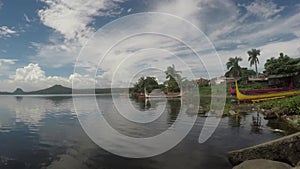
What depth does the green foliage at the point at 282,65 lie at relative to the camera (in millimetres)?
59681

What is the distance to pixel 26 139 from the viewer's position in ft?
63.1

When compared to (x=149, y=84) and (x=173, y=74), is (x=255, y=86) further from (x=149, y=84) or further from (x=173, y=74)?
(x=149, y=84)

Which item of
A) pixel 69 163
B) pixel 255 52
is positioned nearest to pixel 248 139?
pixel 69 163

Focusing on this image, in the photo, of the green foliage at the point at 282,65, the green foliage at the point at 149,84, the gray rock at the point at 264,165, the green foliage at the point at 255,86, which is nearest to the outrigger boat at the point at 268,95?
the green foliage at the point at 282,65

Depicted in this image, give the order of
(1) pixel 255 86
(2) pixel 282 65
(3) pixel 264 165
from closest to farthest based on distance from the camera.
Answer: (3) pixel 264 165, (2) pixel 282 65, (1) pixel 255 86

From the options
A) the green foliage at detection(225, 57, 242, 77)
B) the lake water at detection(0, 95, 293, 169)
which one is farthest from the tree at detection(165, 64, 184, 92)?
the lake water at detection(0, 95, 293, 169)

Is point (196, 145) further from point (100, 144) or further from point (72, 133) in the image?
point (72, 133)

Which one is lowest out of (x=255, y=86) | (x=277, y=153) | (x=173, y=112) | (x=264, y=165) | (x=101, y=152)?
(x=101, y=152)

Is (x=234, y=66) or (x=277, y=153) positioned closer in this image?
(x=277, y=153)

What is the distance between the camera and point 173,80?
111 m

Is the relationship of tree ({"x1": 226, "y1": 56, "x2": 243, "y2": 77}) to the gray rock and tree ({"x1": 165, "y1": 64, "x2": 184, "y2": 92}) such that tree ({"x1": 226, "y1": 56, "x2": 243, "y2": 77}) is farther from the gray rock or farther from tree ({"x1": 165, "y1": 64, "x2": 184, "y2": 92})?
the gray rock

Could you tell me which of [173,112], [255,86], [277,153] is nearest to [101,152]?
[277,153]

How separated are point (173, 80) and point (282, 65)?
5588cm

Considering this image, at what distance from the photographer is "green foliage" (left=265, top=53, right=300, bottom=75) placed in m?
59.7
